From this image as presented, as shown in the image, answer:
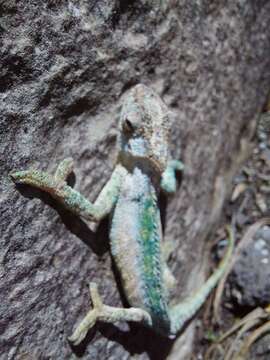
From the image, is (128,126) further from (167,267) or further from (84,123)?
(167,267)

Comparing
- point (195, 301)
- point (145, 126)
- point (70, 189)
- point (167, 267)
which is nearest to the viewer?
point (70, 189)

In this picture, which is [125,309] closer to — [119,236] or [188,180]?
[119,236]

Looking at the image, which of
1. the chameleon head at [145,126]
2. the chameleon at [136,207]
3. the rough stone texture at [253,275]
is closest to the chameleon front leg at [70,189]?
the chameleon at [136,207]

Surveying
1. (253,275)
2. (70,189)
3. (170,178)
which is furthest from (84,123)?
(253,275)

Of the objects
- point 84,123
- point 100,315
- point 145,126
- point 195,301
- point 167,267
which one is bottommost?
point 195,301

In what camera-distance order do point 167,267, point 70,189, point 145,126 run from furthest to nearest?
point 167,267, point 145,126, point 70,189

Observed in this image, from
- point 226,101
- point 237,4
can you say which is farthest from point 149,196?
point 237,4
